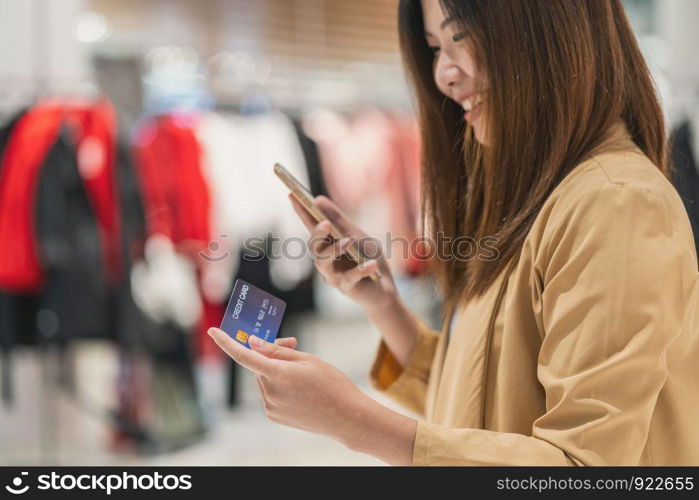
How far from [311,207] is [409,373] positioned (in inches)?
13.8

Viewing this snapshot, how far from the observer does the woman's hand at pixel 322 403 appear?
820 millimetres

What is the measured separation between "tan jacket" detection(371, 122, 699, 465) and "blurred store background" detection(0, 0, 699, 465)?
1.36 meters

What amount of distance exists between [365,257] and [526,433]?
1.41 ft

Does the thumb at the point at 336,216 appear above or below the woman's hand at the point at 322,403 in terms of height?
above

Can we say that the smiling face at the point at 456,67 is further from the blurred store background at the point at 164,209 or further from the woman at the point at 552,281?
the blurred store background at the point at 164,209

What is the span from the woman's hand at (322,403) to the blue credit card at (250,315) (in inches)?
0.6

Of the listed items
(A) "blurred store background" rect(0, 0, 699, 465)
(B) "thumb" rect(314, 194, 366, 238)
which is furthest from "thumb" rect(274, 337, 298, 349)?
(A) "blurred store background" rect(0, 0, 699, 465)

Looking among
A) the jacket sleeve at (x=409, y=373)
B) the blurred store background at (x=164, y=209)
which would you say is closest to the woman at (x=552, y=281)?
the jacket sleeve at (x=409, y=373)

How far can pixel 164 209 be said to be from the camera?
122 inches

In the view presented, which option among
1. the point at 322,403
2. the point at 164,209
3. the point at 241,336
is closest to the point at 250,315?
the point at 241,336

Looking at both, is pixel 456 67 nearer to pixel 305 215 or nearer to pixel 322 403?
pixel 305 215

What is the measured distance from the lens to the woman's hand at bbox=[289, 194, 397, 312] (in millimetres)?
1183

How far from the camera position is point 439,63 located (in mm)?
1017

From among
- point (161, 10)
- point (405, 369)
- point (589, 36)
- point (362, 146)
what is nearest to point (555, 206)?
point (589, 36)
